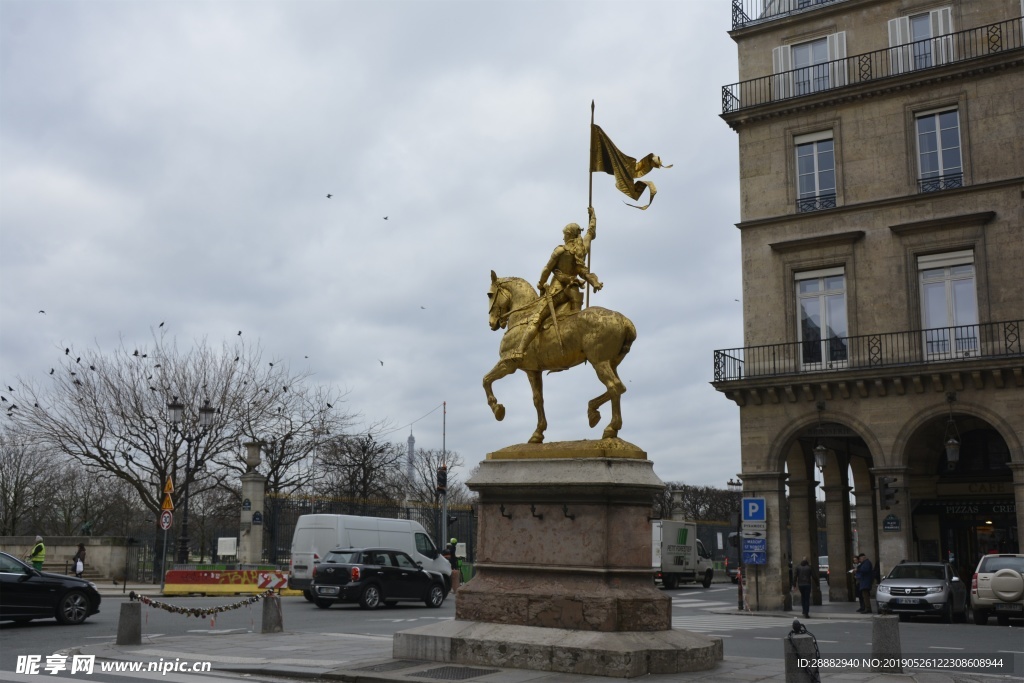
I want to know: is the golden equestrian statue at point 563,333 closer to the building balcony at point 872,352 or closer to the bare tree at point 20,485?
the building balcony at point 872,352

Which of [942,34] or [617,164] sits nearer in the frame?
[617,164]

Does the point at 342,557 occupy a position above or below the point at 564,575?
below

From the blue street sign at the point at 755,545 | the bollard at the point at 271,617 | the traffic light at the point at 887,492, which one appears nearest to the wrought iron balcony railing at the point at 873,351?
the traffic light at the point at 887,492

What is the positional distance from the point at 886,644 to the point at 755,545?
1670 cm

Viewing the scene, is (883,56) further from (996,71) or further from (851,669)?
(851,669)

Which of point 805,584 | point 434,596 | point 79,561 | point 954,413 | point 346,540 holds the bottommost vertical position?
point 434,596

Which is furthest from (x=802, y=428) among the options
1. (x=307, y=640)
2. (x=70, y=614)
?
(x=70, y=614)

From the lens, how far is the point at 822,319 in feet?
95.5

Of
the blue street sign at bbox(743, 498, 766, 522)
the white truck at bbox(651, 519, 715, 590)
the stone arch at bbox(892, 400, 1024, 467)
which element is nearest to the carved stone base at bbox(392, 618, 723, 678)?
the blue street sign at bbox(743, 498, 766, 522)

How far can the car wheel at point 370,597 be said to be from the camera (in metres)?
24.6

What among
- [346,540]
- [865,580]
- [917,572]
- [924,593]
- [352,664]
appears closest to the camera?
[352,664]

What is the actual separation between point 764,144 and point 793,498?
1102 centimetres

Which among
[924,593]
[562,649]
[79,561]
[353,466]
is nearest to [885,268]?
[924,593]

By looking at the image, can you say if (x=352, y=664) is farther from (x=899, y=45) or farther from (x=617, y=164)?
(x=899, y=45)
